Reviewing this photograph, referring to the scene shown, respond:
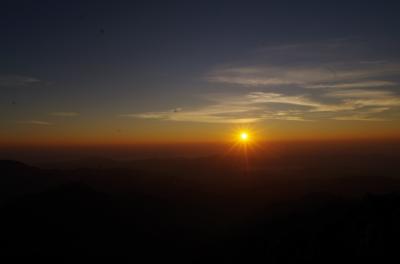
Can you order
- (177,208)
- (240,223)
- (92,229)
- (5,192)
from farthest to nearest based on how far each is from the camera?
(5,192) < (177,208) < (240,223) < (92,229)

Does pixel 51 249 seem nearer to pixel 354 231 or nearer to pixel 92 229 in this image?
pixel 92 229

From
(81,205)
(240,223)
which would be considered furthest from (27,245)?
(240,223)

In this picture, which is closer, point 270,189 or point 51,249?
point 51,249

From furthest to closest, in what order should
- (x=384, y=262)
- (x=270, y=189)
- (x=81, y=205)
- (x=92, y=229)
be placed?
(x=270, y=189)
(x=81, y=205)
(x=92, y=229)
(x=384, y=262)

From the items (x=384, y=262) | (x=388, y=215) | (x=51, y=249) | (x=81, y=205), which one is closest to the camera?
(x=384, y=262)

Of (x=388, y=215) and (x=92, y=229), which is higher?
(x=388, y=215)

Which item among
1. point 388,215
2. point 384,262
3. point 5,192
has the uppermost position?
point 388,215

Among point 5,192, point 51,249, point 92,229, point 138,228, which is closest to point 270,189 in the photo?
point 138,228

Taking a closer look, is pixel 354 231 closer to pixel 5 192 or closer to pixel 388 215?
pixel 388 215

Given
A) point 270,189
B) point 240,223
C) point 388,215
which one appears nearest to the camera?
point 388,215
